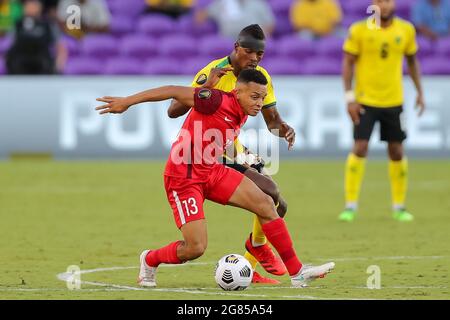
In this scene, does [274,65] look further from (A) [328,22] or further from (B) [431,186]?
(B) [431,186]

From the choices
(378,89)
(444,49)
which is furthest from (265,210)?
(444,49)

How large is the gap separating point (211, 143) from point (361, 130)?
4.66m

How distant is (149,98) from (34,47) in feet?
38.0

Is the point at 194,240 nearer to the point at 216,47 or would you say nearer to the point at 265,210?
the point at 265,210

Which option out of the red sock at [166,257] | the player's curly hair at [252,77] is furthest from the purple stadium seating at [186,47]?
the red sock at [166,257]

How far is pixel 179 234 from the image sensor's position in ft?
41.7

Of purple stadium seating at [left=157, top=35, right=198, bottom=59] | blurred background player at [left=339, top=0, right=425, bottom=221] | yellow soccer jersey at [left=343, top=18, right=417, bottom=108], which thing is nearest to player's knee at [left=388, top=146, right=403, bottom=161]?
blurred background player at [left=339, top=0, right=425, bottom=221]

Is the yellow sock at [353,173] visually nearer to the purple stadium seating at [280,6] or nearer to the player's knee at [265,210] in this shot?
the player's knee at [265,210]

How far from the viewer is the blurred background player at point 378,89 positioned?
1361cm

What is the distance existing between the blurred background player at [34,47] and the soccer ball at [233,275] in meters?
11.3

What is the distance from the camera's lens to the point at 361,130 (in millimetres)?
13539

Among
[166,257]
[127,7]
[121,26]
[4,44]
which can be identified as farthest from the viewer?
[127,7]
